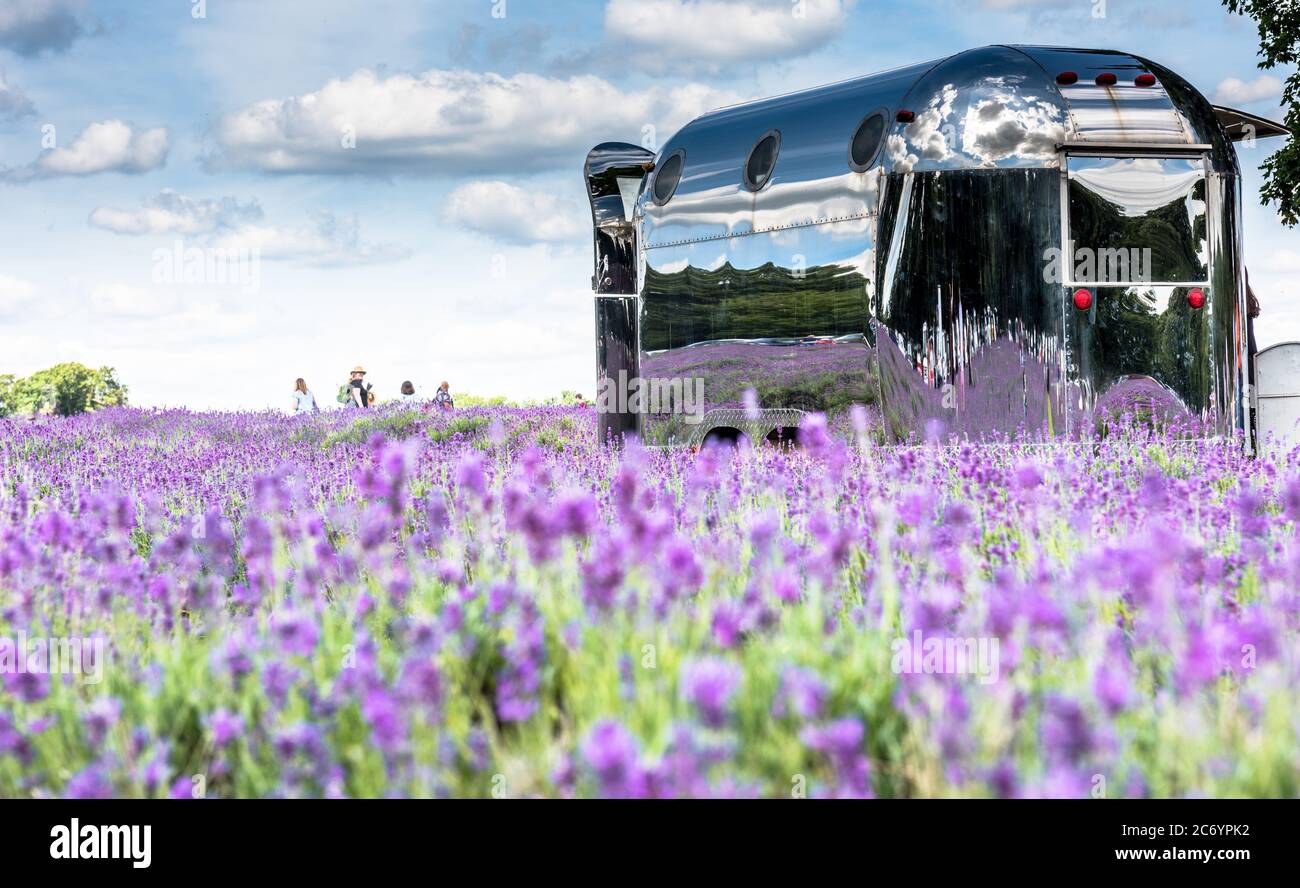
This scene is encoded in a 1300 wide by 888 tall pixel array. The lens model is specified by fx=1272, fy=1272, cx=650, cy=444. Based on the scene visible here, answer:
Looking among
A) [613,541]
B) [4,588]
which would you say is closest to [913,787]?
[613,541]

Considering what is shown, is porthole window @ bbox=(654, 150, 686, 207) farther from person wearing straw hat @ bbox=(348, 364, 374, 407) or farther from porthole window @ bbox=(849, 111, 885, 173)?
person wearing straw hat @ bbox=(348, 364, 374, 407)

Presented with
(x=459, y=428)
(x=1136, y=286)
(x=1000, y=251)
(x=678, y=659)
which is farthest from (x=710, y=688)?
(x=459, y=428)

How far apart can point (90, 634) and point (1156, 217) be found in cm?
697

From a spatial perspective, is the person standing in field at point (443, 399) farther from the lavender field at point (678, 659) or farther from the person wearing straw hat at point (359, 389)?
the lavender field at point (678, 659)

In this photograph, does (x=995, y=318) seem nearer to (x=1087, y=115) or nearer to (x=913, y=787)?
(x=1087, y=115)

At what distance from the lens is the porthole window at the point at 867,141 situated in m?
8.46

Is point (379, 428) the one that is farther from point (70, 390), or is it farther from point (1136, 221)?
point (70, 390)

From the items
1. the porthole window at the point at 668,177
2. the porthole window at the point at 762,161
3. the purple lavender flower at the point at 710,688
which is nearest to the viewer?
the purple lavender flower at the point at 710,688

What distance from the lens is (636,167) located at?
11023 millimetres

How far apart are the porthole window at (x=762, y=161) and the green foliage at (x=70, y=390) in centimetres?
2713

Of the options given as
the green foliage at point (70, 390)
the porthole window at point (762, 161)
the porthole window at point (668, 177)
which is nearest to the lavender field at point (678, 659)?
the porthole window at point (762, 161)

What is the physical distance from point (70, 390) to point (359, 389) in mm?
15340

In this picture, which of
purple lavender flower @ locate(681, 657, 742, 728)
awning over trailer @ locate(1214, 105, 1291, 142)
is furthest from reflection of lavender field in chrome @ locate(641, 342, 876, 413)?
purple lavender flower @ locate(681, 657, 742, 728)

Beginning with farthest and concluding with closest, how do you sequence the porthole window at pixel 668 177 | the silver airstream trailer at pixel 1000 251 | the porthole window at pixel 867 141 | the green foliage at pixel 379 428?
the green foliage at pixel 379 428 → the porthole window at pixel 668 177 → the porthole window at pixel 867 141 → the silver airstream trailer at pixel 1000 251
